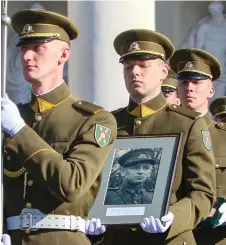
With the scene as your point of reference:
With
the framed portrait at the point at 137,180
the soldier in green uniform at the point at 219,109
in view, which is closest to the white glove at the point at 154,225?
the framed portrait at the point at 137,180

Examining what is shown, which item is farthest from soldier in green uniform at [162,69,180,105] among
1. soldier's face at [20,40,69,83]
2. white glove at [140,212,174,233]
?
soldier's face at [20,40,69,83]

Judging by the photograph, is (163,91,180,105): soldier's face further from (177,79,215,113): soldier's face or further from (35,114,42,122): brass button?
(35,114,42,122): brass button

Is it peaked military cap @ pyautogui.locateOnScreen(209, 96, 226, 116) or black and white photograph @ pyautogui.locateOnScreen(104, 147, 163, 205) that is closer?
black and white photograph @ pyautogui.locateOnScreen(104, 147, 163, 205)

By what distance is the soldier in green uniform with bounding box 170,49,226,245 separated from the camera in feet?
25.5

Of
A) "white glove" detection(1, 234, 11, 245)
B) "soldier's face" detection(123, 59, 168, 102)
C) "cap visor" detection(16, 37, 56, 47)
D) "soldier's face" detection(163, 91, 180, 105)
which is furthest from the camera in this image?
"soldier's face" detection(163, 91, 180, 105)

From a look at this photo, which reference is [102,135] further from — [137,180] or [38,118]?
[137,180]

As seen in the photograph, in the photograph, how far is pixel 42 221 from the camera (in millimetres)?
5809

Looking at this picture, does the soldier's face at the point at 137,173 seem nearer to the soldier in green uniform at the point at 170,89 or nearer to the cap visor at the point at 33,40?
the cap visor at the point at 33,40

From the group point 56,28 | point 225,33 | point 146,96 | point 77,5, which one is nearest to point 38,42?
point 56,28

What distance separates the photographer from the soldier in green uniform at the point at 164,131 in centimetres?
666

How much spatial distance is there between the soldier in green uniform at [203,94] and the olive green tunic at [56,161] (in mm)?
1773

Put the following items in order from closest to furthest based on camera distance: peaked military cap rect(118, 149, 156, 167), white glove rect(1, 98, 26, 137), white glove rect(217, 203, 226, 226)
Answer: white glove rect(1, 98, 26, 137)
peaked military cap rect(118, 149, 156, 167)
white glove rect(217, 203, 226, 226)

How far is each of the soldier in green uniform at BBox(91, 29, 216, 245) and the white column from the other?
9.23 ft

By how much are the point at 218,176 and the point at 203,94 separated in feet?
1.68
